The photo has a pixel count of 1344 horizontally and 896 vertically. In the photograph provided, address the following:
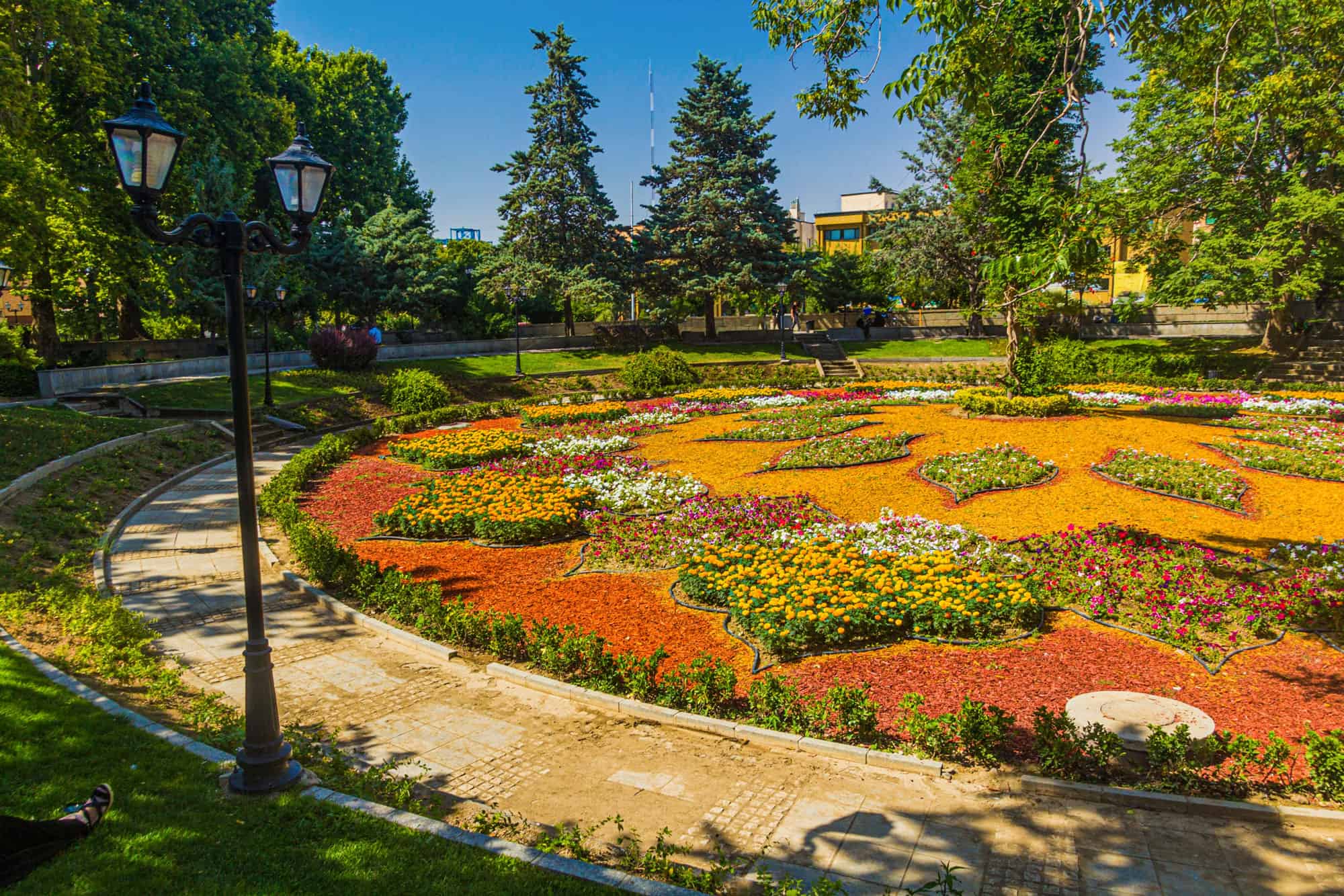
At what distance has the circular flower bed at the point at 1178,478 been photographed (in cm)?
1296

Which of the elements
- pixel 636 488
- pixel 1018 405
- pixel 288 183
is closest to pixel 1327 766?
pixel 288 183

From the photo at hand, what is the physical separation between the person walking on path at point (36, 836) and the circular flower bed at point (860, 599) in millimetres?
5942

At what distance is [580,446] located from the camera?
20.0 m

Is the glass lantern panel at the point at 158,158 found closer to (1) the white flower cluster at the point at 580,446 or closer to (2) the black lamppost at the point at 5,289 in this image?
(1) the white flower cluster at the point at 580,446

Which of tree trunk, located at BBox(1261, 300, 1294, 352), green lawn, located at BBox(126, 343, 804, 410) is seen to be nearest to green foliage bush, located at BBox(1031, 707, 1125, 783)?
green lawn, located at BBox(126, 343, 804, 410)

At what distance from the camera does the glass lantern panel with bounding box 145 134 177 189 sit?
5613 mm

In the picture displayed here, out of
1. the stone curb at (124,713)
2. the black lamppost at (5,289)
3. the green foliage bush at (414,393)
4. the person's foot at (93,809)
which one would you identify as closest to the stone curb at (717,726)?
the stone curb at (124,713)

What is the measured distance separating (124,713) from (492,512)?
7.10 meters

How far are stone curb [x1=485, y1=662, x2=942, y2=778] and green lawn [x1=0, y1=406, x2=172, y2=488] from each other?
1228 centimetres

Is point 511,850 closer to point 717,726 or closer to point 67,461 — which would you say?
point 717,726

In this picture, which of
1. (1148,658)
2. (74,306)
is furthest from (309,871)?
(74,306)

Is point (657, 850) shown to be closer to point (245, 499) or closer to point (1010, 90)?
point (245, 499)

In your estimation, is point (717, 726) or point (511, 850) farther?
point (717, 726)

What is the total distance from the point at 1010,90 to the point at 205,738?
2506cm
